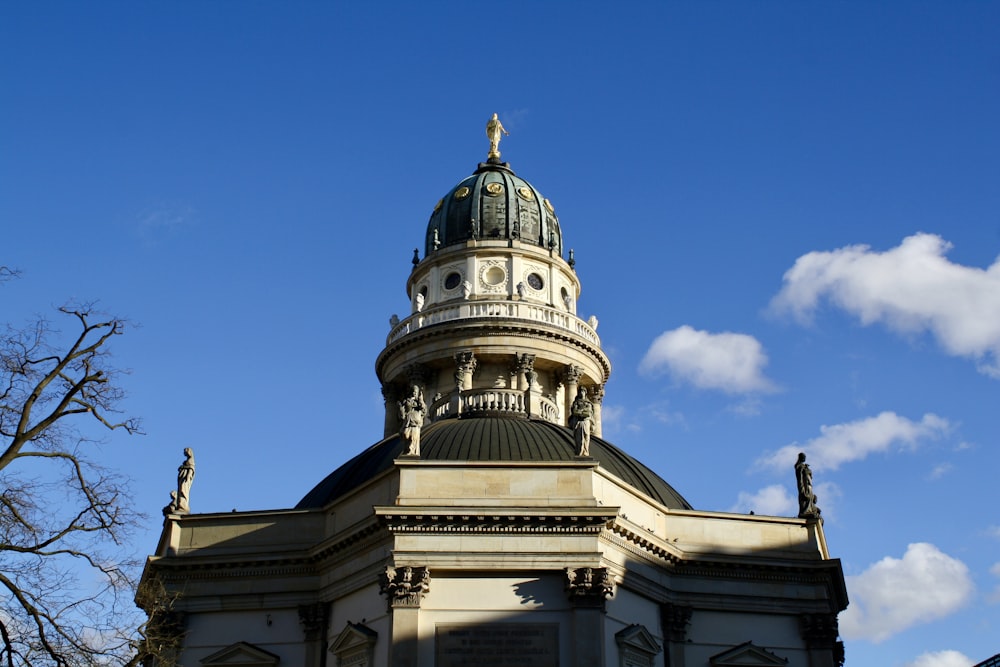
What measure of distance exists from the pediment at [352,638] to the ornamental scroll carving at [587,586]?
233 inches

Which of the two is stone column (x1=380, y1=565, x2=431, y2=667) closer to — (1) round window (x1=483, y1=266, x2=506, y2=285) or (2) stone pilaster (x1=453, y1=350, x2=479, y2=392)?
(2) stone pilaster (x1=453, y1=350, x2=479, y2=392)

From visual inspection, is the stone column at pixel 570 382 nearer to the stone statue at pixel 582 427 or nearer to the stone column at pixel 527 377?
the stone column at pixel 527 377

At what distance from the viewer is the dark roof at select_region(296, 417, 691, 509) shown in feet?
125

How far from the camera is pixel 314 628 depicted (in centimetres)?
3688

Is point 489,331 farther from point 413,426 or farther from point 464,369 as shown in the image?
point 413,426

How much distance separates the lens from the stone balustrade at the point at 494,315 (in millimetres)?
51938

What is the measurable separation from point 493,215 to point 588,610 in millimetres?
28112

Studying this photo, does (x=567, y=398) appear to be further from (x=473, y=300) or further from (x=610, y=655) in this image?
(x=610, y=655)

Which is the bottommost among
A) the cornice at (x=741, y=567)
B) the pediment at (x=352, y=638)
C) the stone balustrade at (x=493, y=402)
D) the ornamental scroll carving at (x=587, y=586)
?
the pediment at (x=352, y=638)

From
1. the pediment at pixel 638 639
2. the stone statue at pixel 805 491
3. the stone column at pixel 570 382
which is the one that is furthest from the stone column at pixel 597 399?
the pediment at pixel 638 639

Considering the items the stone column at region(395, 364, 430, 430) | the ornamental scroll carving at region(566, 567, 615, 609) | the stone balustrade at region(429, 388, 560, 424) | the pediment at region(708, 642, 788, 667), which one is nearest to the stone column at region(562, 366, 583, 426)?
the stone column at region(395, 364, 430, 430)

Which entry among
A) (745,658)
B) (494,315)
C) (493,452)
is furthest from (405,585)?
(494,315)

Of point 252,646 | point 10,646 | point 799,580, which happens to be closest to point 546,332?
point 799,580

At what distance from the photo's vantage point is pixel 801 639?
38.3 meters
